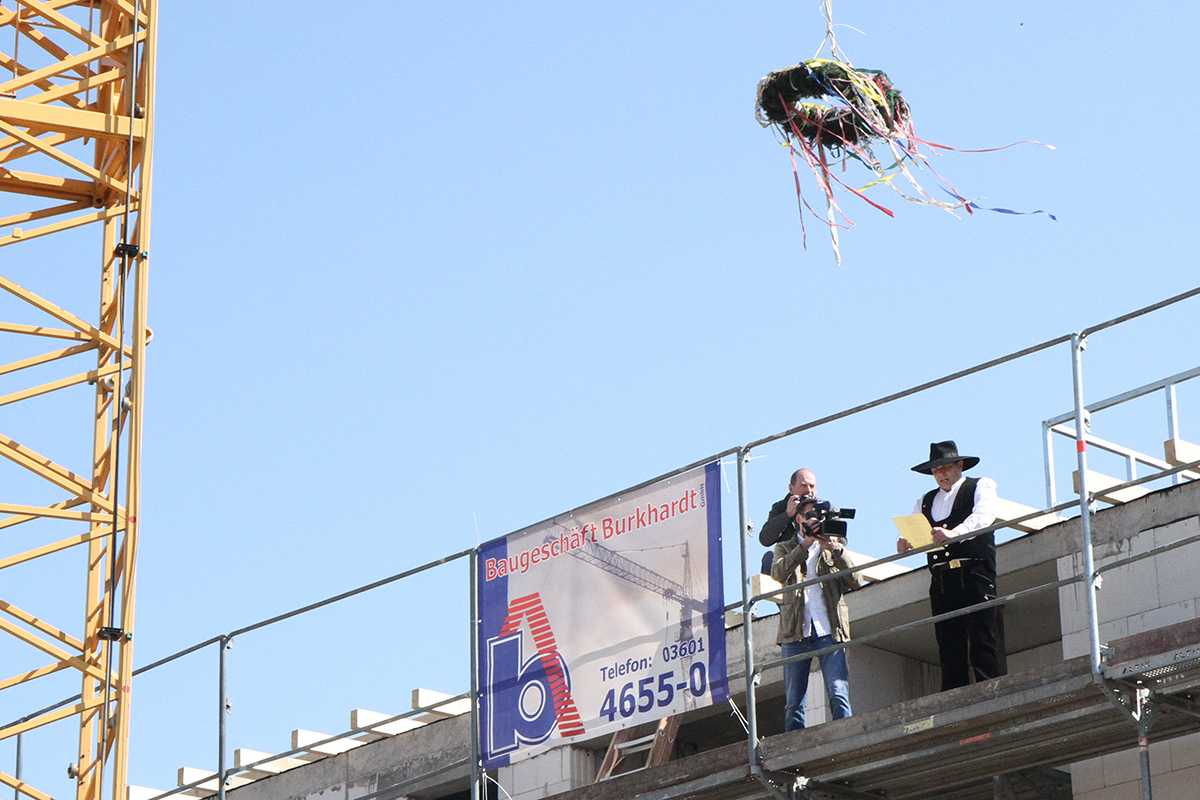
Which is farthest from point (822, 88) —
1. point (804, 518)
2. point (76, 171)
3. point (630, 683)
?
point (76, 171)

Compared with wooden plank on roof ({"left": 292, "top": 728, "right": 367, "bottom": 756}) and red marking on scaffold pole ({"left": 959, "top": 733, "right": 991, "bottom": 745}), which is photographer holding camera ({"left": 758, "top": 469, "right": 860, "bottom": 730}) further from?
wooden plank on roof ({"left": 292, "top": 728, "right": 367, "bottom": 756})

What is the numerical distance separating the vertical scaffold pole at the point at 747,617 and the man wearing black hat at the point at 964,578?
3.19 ft

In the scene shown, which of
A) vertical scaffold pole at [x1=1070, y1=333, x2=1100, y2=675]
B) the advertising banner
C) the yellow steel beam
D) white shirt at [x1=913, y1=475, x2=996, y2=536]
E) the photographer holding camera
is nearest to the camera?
vertical scaffold pole at [x1=1070, y1=333, x2=1100, y2=675]

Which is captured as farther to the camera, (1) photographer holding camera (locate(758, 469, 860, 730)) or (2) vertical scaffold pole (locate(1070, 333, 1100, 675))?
(1) photographer holding camera (locate(758, 469, 860, 730))

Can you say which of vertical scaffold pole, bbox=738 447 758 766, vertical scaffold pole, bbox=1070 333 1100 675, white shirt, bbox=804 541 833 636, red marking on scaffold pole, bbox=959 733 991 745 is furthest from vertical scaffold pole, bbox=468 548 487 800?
vertical scaffold pole, bbox=1070 333 1100 675

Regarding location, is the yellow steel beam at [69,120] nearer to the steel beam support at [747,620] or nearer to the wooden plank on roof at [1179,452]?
the steel beam support at [747,620]

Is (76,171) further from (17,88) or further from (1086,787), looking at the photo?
(1086,787)

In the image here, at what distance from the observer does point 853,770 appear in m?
11.5

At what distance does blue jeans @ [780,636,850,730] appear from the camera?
457 inches

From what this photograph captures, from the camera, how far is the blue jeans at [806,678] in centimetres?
1160

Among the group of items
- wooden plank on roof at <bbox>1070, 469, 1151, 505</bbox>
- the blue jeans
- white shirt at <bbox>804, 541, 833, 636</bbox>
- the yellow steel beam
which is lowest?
the blue jeans

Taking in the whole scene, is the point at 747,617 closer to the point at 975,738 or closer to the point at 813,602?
the point at 813,602

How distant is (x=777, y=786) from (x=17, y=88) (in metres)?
8.23

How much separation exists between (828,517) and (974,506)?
36.7 inches
